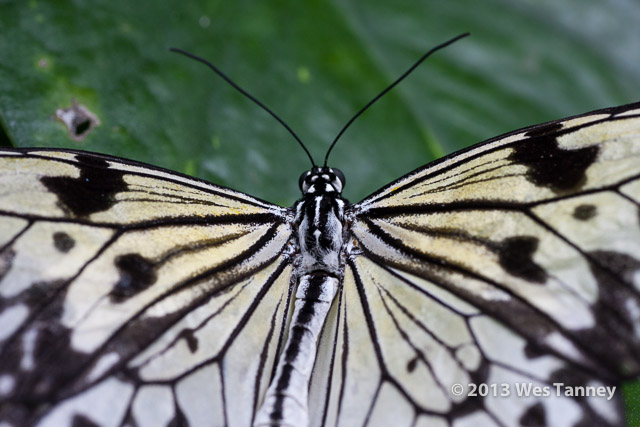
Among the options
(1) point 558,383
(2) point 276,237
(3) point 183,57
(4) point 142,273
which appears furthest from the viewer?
(3) point 183,57

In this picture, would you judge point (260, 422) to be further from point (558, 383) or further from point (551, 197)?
point (551, 197)

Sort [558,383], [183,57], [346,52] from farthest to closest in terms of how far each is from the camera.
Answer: [346,52] → [183,57] → [558,383]

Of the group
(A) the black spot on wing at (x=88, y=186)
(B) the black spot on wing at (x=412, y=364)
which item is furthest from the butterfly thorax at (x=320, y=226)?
(A) the black spot on wing at (x=88, y=186)

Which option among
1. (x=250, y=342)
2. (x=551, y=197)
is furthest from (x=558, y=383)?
(x=250, y=342)

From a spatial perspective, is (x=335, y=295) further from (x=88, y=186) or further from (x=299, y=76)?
(x=299, y=76)

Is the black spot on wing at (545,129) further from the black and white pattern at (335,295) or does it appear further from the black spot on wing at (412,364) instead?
the black spot on wing at (412,364)

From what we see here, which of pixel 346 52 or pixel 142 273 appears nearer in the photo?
pixel 142 273
